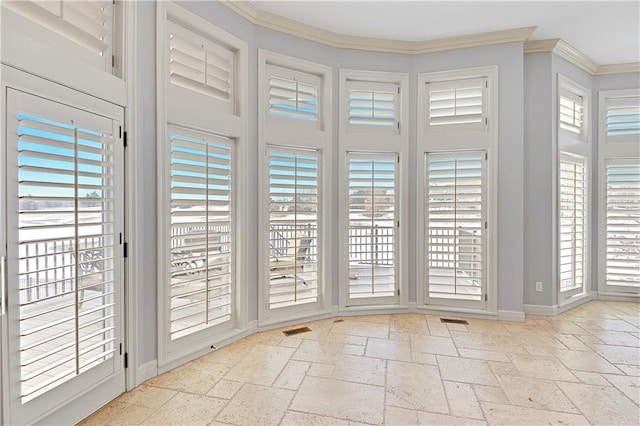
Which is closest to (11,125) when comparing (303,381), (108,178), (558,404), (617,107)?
(108,178)

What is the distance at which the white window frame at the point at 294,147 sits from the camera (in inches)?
142

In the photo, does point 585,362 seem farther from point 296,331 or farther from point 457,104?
point 457,104

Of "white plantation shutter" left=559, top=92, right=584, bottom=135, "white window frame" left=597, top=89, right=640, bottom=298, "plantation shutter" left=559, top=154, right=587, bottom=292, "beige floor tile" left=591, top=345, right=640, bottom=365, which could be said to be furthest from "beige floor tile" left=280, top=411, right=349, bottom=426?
"white window frame" left=597, top=89, right=640, bottom=298

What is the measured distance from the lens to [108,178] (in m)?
2.29

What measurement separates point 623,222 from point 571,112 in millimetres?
1707

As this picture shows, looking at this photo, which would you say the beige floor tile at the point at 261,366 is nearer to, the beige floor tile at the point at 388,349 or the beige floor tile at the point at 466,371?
the beige floor tile at the point at 388,349

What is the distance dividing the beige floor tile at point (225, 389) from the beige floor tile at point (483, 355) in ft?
6.34

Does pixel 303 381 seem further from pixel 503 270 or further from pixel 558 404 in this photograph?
pixel 503 270

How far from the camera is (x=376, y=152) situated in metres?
4.20

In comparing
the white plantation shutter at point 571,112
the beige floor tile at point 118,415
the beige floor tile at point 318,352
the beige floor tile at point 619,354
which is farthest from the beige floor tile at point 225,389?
the white plantation shutter at point 571,112

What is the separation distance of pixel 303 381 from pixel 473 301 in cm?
245

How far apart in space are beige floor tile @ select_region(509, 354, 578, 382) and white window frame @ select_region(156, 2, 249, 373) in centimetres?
246

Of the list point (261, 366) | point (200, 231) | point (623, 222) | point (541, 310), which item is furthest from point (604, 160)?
point (200, 231)

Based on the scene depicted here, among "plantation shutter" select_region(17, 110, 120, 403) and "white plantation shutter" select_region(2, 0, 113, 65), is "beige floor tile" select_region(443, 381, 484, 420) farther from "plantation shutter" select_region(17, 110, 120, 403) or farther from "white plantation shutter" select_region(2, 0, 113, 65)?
"white plantation shutter" select_region(2, 0, 113, 65)
